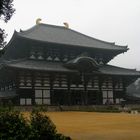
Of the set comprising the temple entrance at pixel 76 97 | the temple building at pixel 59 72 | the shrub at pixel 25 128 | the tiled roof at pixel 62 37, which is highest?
the tiled roof at pixel 62 37

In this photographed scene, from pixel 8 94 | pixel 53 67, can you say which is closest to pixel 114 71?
pixel 53 67

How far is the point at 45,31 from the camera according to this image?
179 ft

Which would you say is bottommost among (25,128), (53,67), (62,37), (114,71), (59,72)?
(25,128)

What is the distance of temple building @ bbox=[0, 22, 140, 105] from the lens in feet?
145

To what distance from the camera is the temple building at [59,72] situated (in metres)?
44.1

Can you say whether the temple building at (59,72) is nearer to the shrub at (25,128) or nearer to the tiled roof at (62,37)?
the tiled roof at (62,37)

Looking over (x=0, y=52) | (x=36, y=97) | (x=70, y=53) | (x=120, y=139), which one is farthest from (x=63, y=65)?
(x=120, y=139)

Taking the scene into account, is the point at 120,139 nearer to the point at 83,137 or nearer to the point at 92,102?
the point at 83,137

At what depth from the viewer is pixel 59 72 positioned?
152ft

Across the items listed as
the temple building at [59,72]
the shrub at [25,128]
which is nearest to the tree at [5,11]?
the shrub at [25,128]

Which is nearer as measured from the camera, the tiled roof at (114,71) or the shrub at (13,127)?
the shrub at (13,127)

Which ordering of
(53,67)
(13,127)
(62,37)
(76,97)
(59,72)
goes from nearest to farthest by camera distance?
(13,127), (59,72), (53,67), (76,97), (62,37)

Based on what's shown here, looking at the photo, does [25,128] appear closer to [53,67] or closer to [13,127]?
[13,127]

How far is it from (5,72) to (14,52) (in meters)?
6.76
